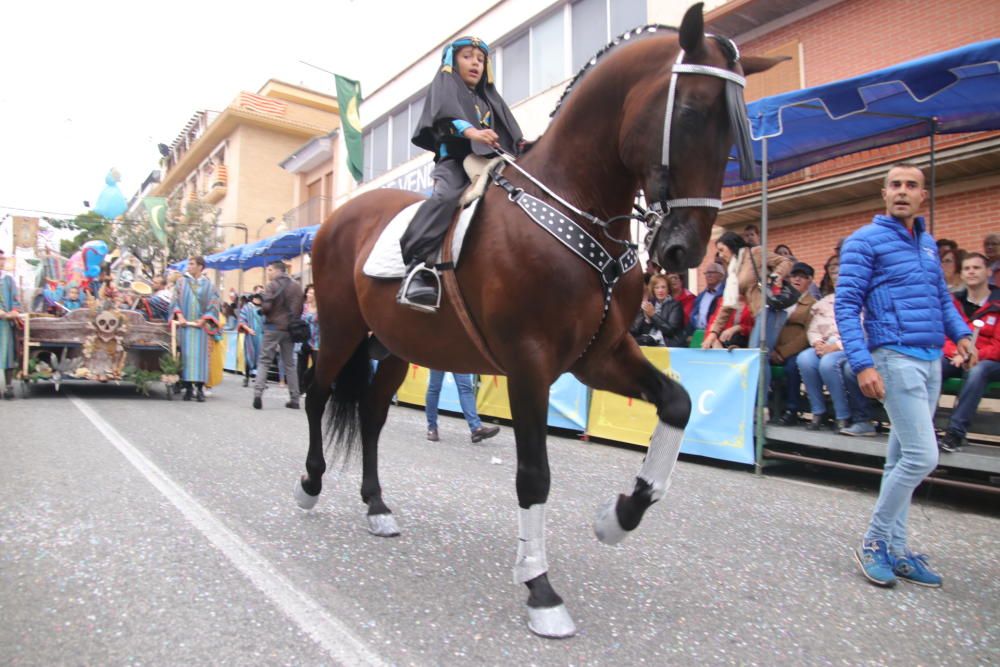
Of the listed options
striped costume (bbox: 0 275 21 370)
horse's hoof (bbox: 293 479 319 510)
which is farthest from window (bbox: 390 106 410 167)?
horse's hoof (bbox: 293 479 319 510)

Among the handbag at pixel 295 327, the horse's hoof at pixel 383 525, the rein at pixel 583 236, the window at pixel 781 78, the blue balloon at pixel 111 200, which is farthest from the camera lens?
the blue balloon at pixel 111 200

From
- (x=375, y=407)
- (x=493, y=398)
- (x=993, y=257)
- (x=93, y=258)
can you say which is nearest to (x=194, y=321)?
(x=93, y=258)

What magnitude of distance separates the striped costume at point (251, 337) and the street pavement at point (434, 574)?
9813mm

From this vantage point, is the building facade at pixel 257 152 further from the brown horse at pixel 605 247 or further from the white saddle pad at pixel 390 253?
the brown horse at pixel 605 247

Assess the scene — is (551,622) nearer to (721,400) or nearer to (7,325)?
(721,400)

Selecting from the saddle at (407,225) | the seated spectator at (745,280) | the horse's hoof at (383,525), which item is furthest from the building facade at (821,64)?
the horse's hoof at (383,525)

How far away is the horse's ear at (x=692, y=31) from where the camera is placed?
2225mm

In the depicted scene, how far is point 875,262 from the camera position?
3270mm

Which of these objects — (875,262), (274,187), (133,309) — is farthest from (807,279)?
(274,187)

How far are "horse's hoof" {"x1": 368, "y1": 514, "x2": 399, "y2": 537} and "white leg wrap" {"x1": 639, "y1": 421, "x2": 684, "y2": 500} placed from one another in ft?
5.01

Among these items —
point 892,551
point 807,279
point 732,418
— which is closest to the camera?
point 892,551

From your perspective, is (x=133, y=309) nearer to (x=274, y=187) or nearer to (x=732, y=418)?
(x=732, y=418)

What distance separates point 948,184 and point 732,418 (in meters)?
6.39

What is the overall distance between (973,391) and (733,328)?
2148 mm
